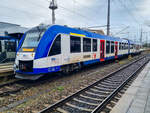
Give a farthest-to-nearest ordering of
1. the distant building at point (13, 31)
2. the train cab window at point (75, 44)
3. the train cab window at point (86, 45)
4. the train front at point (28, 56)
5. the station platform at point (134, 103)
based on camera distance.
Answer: the distant building at point (13, 31), the train cab window at point (86, 45), the train cab window at point (75, 44), the train front at point (28, 56), the station platform at point (134, 103)

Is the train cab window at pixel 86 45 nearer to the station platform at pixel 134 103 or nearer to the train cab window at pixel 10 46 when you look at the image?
the station platform at pixel 134 103

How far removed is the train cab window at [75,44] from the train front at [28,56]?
2.12m

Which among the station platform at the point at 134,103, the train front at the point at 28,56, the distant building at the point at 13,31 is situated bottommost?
the station platform at the point at 134,103

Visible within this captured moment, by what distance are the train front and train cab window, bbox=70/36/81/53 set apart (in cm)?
212

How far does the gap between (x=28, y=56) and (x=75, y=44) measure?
134 inches

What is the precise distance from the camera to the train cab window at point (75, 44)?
805cm

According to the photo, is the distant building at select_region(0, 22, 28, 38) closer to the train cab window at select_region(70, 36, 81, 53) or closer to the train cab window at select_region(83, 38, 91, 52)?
the train cab window at select_region(70, 36, 81, 53)

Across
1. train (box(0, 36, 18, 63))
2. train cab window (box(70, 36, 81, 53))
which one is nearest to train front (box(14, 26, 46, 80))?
train cab window (box(70, 36, 81, 53))

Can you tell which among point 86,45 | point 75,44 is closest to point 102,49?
point 86,45

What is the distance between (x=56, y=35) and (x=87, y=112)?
4397 mm

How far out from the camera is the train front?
6.03m

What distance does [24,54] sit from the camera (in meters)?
6.24

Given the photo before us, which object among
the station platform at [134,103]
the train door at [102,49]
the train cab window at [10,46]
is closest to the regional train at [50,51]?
the train door at [102,49]

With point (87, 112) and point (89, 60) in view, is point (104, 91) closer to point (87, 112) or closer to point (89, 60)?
point (87, 112)
